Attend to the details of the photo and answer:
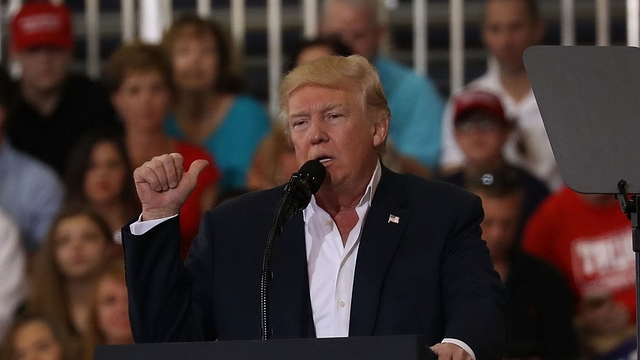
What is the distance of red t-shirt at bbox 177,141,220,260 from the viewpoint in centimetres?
528

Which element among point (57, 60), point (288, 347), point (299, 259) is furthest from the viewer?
point (57, 60)

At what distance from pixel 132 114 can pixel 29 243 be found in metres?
0.72

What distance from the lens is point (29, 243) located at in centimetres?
563

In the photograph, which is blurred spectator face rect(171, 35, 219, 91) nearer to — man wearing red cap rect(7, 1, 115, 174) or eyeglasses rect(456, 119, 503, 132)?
man wearing red cap rect(7, 1, 115, 174)

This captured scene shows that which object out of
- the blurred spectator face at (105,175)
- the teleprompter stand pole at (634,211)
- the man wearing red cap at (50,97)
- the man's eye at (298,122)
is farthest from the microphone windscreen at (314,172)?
the man wearing red cap at (50,97)

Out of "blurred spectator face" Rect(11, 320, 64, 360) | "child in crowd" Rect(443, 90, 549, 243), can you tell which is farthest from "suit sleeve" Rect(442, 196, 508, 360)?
"blurred spectator face" Rect(11, 320, 64, 360)

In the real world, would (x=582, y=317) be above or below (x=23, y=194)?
below

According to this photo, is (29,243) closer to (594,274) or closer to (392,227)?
(594,274)

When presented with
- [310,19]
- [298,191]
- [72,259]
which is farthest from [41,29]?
[298,191]

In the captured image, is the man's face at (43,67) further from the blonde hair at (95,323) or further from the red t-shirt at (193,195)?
the blonde hair at (95,323)

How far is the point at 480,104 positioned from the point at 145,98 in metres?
1.41

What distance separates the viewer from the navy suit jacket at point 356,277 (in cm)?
291

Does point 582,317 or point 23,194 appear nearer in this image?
point 582,317

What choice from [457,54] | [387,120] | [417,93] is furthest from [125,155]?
[387,120]
